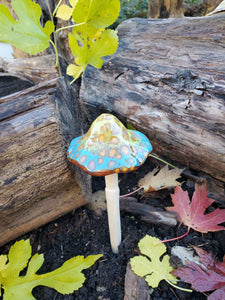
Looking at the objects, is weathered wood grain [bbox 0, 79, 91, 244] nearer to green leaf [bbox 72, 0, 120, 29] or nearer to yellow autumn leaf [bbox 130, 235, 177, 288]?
green leaf [bbox 72, 0, 120, 29]

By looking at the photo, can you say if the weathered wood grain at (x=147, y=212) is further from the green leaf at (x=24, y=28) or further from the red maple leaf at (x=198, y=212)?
the green leaf at (x=24, y=28)

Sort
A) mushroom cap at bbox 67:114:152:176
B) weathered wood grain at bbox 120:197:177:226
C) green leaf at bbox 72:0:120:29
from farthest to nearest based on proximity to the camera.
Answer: weathered wood grain at bbox 120:197:177:226 → green leaf at bbox 72:0:120:29 → mushroom cap at bbox 67:114:152:176

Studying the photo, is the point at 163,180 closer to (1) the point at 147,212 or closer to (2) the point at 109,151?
(1) the point at 147,212

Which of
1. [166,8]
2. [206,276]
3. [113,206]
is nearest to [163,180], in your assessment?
[113,206]

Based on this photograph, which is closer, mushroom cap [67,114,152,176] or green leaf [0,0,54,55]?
mushroom cap [67,114,152,176]

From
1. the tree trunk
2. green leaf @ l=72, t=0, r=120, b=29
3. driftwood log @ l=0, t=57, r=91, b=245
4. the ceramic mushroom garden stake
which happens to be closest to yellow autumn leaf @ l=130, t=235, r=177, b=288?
the ceramic mushroom garden stake

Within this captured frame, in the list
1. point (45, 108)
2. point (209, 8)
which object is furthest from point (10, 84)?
point (209, 8)

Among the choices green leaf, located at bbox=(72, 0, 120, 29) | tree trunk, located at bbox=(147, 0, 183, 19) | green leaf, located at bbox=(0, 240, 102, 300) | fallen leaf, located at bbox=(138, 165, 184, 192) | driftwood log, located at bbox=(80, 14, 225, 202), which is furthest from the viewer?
tree trunk, located at bbox=(147, 0, 183, 19)
